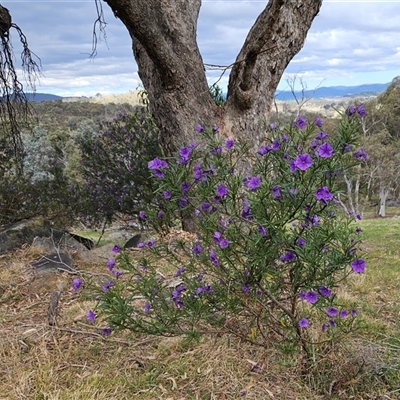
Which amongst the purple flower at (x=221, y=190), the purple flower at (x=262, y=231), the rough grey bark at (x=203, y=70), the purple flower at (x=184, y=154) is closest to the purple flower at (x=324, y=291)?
the purple flower at (x=262, y=231)

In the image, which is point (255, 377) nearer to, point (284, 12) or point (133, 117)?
point (284, 12)

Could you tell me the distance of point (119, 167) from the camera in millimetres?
7738

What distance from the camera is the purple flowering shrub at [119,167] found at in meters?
7.41

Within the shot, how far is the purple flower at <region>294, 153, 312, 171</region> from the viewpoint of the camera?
1.80 meters

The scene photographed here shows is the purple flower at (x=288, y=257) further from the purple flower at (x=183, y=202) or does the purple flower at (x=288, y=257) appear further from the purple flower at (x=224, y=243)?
the purple flower at (x=183, y=202)

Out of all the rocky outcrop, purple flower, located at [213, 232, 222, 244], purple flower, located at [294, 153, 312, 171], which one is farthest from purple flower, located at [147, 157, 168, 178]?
the rocky outcrop

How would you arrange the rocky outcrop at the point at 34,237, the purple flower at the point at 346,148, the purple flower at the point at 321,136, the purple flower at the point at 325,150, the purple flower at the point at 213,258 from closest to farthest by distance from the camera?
1. the purple flower at the point at 325,150
2. the purple flower at the point at 346,148
3. the purple flower at the point at 321,136
4. the purple flower at the point at 213,258
5. the rocky outcrop at the point at 34,237

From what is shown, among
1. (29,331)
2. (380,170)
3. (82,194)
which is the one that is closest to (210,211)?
(29,331)

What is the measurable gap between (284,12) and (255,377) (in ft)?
12.0

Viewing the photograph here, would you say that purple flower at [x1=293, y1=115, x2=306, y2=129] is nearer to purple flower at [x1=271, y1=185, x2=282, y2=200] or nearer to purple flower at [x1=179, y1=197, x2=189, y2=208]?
purple flower at [x1=271, y1=185, x2=282, y2=200]

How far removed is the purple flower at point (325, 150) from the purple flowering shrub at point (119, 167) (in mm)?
5296

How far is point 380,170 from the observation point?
27.8m

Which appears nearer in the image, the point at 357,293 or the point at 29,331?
the point at 29,331

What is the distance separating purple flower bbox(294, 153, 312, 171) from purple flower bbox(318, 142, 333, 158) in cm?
5
